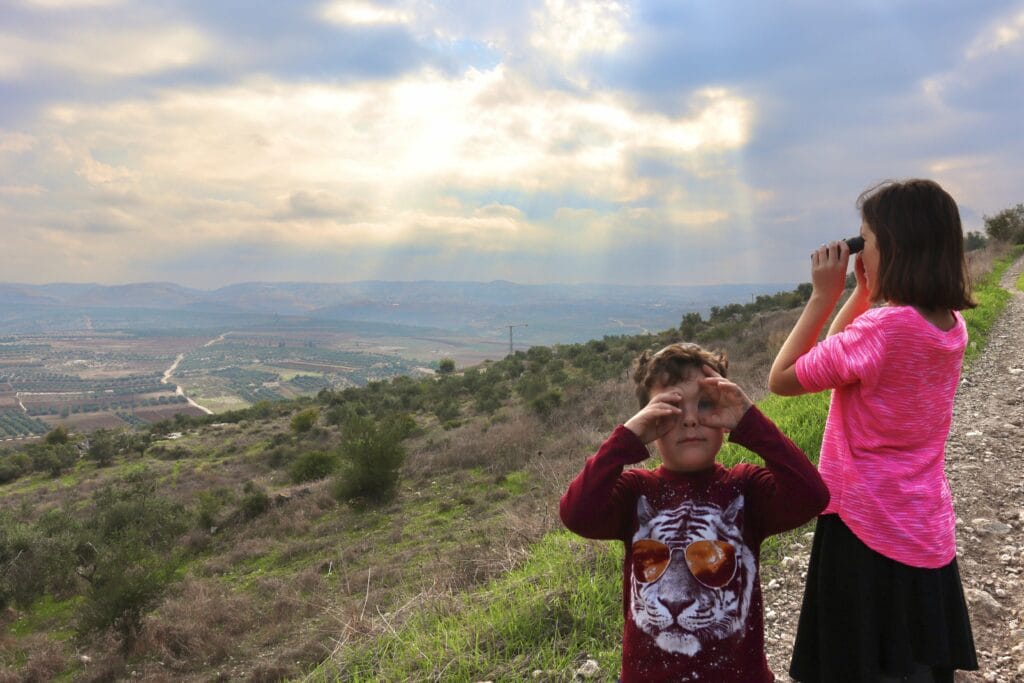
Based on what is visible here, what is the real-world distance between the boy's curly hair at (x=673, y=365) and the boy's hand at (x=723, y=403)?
76mm

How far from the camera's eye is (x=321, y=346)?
140000 mm

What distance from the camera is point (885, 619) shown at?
1576 millimetres

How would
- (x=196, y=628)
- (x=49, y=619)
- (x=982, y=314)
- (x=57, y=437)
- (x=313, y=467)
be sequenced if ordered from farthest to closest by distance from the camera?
(x=57, y=437)
(x=313, y=467)
(x=982, y=314)
(x=49, y=619)
(x=196, y=628)

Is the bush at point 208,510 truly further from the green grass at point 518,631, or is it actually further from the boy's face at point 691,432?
the boy's face at point 691,432

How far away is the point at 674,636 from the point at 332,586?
750 centimetres

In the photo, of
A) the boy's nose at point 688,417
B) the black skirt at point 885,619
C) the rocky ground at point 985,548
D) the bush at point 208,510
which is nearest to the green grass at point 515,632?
the rocky ground at point 985,548

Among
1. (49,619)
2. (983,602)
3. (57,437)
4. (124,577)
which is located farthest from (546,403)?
(57,437)

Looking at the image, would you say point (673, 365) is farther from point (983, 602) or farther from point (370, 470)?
point (370, 470)

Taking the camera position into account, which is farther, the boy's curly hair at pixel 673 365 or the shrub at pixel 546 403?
the shrub at pixel 546 403

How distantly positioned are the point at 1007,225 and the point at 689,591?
40.8m

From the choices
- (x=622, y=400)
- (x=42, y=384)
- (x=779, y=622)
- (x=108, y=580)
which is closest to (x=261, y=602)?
(x=108, y=580)

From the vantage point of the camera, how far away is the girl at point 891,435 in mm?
1453

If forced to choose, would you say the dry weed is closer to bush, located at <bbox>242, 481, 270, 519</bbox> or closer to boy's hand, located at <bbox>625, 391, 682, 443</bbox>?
bush, located at <bbox>242, 481, 270, 519</bbox>

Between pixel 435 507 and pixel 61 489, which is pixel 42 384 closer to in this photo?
pixel 61 489
